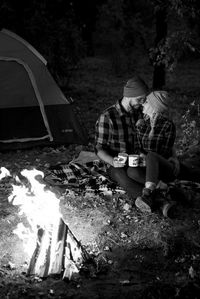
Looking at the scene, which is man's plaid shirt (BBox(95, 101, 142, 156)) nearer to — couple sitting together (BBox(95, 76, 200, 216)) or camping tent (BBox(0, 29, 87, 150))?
couple sitting together (BBox(95, 76, 200, 216))

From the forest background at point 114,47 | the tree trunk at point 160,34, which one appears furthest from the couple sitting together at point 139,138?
the tree trunk at point 160,34

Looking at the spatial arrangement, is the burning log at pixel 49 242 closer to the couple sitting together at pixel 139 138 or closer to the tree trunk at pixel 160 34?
the couple sitting together at pixel 139 138

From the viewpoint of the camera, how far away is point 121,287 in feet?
10.9

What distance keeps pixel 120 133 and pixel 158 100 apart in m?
0.58

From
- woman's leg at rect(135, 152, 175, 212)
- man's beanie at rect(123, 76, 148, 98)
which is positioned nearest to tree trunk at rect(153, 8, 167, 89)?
man's beanie at rect(123, 76, 148, 98)

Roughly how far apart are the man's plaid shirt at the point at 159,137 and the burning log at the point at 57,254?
5.08 ft

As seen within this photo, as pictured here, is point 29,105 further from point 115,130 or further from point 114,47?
point 114,47

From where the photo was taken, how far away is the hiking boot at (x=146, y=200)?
441cm

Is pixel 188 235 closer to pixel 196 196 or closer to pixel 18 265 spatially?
pixel 196 196

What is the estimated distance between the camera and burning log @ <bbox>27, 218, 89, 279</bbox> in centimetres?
345

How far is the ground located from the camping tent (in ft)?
5.65

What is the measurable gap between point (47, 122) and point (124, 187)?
267cm

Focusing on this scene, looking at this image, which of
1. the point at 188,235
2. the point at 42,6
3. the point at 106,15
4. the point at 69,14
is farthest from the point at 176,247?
the point at 106,15

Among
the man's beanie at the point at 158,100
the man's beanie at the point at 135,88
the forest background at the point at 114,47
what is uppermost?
the man's beanie at the point at 135,88
